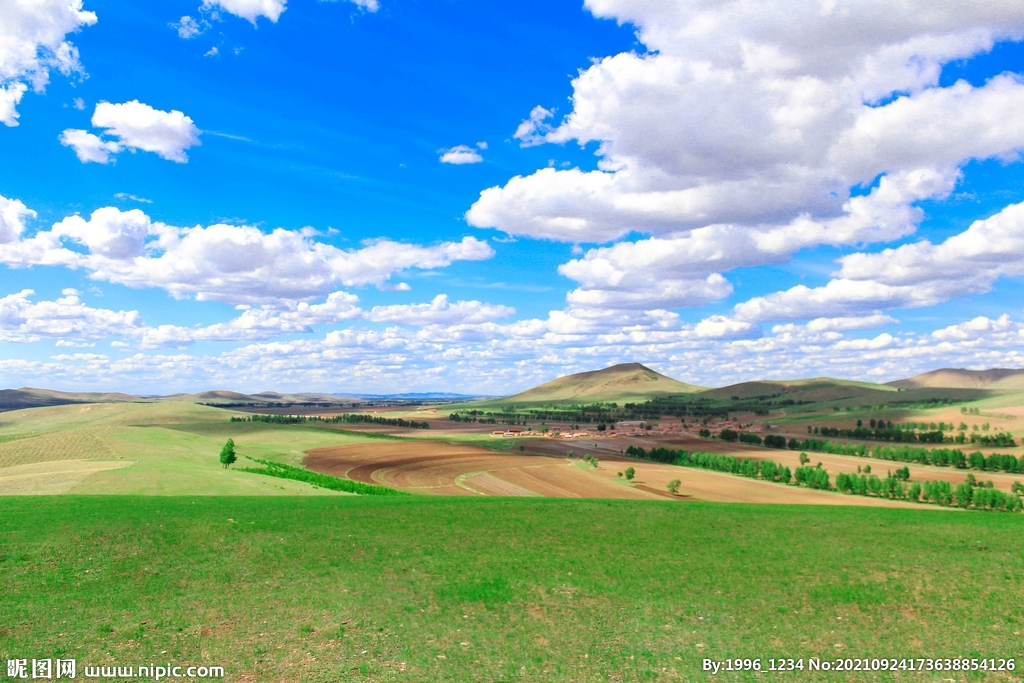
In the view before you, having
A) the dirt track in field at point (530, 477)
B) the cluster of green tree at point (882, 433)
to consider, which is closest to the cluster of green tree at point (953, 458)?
the cluster of green tree at point (882, 433)

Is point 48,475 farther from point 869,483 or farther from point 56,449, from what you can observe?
point 869,483

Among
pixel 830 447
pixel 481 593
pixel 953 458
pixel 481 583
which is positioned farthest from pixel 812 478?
pixel 481 593

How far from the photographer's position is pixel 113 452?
71.8m

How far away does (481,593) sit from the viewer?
23547 millimetres

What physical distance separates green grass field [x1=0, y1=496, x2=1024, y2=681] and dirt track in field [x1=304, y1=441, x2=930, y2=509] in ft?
124

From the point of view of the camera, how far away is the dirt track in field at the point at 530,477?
260 ft

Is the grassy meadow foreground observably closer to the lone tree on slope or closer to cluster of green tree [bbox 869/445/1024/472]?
the lone tree on slope

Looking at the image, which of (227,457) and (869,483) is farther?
(869,483)

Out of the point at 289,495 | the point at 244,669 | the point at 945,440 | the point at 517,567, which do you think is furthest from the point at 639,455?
the point at 244,669

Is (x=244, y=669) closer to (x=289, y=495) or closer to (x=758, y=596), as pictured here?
(x=758, y=596)

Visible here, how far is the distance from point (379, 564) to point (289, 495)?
25449 mm

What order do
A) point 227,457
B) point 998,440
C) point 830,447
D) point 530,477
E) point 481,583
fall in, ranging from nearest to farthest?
point 481,583 → point 227,457 → point 530,477 → point 998,440 → point 830,447

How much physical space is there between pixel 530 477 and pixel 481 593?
69.9 meters

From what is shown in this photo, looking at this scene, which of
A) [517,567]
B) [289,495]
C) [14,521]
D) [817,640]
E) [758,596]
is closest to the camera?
[817,640]
